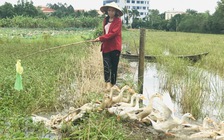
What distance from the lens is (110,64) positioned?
4949 mm

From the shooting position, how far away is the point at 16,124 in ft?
9.31

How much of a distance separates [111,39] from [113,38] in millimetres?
36

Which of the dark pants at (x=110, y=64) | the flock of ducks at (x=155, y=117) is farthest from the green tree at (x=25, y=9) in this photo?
the flock of ducks at (x=155, y=117)

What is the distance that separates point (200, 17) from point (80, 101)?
38252 mm

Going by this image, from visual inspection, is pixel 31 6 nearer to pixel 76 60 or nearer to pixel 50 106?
pixel 76 60

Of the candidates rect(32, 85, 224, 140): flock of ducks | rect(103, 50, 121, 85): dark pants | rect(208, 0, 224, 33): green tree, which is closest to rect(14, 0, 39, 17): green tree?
rect(208, 0, 224, 33): green tree

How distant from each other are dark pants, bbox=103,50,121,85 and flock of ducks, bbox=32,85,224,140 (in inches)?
50.3

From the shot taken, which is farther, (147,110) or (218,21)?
(218,21)

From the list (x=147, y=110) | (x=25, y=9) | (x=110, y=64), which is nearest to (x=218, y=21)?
(x=25, y=9)

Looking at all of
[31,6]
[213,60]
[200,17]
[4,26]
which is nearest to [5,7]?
[31,6]

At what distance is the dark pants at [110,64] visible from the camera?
4879mm

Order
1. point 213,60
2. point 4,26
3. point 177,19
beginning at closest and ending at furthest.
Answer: point 213,60, point 4,26, point 177,19

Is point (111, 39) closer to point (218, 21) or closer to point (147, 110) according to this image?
point (147, 110)

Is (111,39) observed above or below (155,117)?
above
